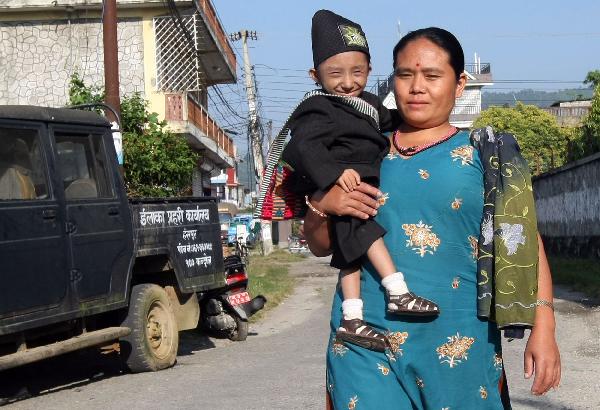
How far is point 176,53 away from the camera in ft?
89.9

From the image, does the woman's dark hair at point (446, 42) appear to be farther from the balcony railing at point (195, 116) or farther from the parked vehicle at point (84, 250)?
the balcony railing at point (195, 116)

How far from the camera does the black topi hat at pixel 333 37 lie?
11.7ft

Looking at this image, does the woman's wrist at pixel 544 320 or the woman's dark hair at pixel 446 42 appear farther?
the woman's dark hair at pixel 446 42

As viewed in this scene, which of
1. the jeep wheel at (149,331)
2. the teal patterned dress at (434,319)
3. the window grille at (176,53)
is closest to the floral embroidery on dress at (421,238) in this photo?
the teal patterned dress at (434,319)

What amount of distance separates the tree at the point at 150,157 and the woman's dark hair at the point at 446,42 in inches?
535

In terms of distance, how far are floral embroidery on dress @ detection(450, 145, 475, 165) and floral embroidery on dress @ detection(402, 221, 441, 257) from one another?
0.24 metres

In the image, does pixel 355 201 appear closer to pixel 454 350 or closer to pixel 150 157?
pixel 454 350

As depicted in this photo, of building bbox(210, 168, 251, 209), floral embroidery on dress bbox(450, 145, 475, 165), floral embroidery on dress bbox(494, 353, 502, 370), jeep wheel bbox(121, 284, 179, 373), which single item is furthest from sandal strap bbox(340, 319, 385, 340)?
building bbox(210, 168, 251, 209)

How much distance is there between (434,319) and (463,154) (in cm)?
54

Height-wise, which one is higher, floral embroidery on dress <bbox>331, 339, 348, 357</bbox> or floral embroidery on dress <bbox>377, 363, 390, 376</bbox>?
floral embroidery on dress <bbox>331, 339, 348, 357</bbox>

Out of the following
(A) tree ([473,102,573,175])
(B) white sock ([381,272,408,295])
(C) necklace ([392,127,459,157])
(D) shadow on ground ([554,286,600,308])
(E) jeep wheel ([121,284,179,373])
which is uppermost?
(A) tree ([473,102,573,175])

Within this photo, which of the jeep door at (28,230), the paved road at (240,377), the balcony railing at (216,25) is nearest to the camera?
the jeep door at (28,230)

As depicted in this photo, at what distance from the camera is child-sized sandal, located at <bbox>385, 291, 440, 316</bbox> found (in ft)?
10.4

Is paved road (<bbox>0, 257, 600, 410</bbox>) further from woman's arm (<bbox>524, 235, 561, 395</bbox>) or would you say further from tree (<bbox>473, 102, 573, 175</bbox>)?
tree (<bbox>473, 102, 573, 175</bbox>)
